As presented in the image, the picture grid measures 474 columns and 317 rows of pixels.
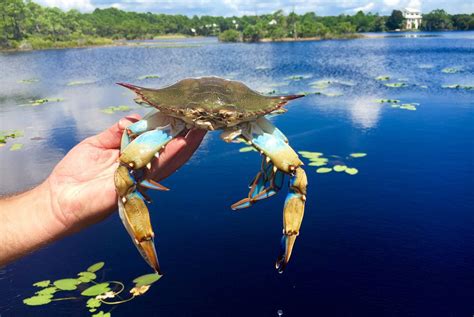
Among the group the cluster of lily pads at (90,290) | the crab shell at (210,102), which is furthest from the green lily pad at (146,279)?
the crab shell at (210,102)

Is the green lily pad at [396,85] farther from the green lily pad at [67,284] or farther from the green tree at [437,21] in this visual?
the green tree at [437,21]

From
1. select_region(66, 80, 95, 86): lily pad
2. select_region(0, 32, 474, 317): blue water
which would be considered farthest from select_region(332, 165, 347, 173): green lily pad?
select_region(66, 80, 95, 86): lily pad

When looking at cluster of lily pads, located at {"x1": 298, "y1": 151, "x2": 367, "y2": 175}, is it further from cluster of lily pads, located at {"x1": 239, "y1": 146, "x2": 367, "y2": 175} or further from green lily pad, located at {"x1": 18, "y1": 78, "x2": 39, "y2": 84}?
green lily pad, located at {"x1": 18, "y1": 78, "x2": 39, "y2": 84}

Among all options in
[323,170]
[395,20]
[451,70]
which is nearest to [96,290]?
[323,170]

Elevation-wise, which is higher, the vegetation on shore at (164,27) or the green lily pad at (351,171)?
the vegetation on shore at (164,27)

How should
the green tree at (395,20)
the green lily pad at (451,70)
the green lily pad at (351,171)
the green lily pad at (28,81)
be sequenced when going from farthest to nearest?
1. the green tree at (395,20)
2. the green lily pad at (28,81)
3. the green lily pad at (451,70)
4. the green lily pad at (351,171)

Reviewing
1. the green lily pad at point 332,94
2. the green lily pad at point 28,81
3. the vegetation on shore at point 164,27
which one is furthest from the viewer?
the vegetation on shore at point 164,27

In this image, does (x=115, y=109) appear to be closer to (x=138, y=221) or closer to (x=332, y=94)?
(x=332, y=94)
